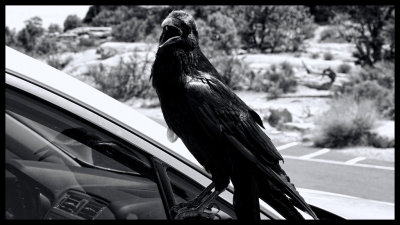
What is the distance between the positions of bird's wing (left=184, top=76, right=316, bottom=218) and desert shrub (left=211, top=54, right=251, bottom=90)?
967cm

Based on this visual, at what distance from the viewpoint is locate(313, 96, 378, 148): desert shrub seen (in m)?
11.8

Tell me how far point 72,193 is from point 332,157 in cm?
1023

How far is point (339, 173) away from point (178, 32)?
991cm

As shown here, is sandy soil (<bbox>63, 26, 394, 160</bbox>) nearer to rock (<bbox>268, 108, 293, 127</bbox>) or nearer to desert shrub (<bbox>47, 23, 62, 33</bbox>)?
rock (<bbox>268, 108, 293, 127</bbox>)

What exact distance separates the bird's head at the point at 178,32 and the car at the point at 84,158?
592 mm

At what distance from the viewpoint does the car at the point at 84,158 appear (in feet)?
4.43

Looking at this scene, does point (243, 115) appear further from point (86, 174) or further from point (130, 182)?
point (86, 174)

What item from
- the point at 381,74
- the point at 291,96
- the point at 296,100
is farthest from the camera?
the point at 381,74

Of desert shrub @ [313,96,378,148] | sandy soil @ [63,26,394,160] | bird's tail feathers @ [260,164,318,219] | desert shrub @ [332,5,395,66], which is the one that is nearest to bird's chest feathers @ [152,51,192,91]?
bird's tail feathers @ [260,164,318,219]

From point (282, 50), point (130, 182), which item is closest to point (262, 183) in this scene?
point (130, 182)

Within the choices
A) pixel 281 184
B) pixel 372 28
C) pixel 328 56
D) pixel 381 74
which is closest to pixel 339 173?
pixel 381 74

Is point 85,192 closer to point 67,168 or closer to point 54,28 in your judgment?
point 67,168

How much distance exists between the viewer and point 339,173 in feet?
33.5

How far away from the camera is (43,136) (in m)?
1.65
